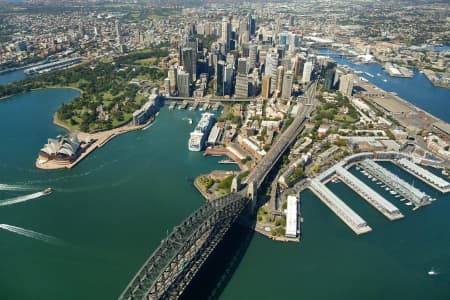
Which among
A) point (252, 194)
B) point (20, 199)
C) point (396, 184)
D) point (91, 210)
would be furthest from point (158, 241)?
point (396, 184)

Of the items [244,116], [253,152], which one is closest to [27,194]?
[253,152]

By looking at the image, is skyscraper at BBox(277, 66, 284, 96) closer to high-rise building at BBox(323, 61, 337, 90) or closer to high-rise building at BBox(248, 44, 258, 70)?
high-rise building at BBox(323, 61, 337, 90)

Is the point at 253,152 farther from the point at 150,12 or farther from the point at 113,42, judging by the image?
the point at 150,12

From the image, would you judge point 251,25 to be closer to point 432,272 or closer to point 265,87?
point 265,87

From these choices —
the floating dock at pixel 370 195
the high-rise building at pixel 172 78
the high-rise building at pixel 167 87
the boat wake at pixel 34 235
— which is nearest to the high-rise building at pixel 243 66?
the high-rise building at pixel 172 78

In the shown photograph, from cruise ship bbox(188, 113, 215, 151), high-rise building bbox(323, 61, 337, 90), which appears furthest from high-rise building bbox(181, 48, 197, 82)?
high-rise building bbox(323, 61, 337, 90)

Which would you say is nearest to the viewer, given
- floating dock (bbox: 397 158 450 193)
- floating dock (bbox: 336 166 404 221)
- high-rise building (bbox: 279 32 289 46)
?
floating dock (bbox: 336 166 404 221)

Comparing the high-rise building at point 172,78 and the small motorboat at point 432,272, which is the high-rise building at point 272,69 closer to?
the high-rise building at point 172,78
